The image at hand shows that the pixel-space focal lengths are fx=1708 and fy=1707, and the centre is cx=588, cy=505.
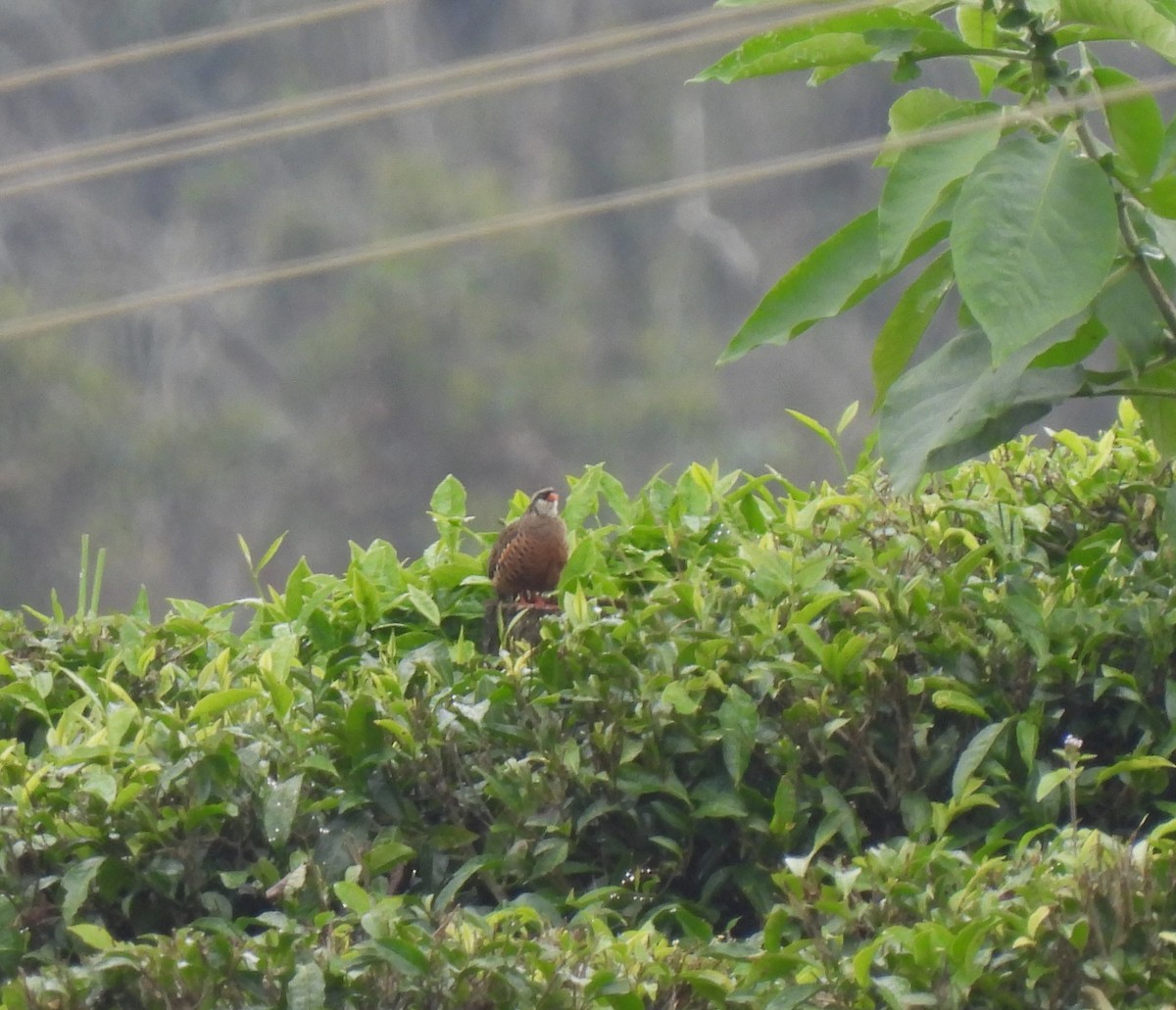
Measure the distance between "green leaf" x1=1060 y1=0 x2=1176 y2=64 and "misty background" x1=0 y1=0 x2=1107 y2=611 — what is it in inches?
115

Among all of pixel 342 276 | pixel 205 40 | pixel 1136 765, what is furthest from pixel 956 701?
pixel 342 276

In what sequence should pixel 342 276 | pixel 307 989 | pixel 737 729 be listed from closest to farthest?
pixel 307 989, pixel 737 729, pixel 342 276

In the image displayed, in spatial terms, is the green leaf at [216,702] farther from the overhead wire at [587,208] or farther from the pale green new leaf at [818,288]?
the pale green new leaf at [818,288]

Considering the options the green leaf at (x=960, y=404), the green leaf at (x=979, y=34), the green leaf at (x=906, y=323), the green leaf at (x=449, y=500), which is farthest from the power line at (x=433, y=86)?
the green leaf at (x=449, y=500)

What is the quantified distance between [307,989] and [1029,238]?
4.79 feet

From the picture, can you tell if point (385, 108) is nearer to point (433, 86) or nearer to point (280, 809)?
point (433, 86)

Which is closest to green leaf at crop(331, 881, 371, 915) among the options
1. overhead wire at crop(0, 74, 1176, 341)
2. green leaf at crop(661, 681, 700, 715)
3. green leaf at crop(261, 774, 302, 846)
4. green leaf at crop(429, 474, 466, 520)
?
green leaf at crop(261, 774, 302, 846)

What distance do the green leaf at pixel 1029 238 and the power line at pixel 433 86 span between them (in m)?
0.40

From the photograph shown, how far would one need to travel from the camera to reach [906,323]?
302cm

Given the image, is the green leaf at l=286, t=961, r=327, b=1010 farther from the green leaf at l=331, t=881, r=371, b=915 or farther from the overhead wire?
the overhead wire

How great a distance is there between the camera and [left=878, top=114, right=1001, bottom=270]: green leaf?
2.53 m

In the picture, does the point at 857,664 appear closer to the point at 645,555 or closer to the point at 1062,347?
the point at 1062,347

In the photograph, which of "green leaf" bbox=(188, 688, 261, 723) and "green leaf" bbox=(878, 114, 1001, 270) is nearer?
"green leaf" bbox=(878, 114, 1001, 270)

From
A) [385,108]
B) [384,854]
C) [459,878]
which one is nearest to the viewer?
[385,108]
